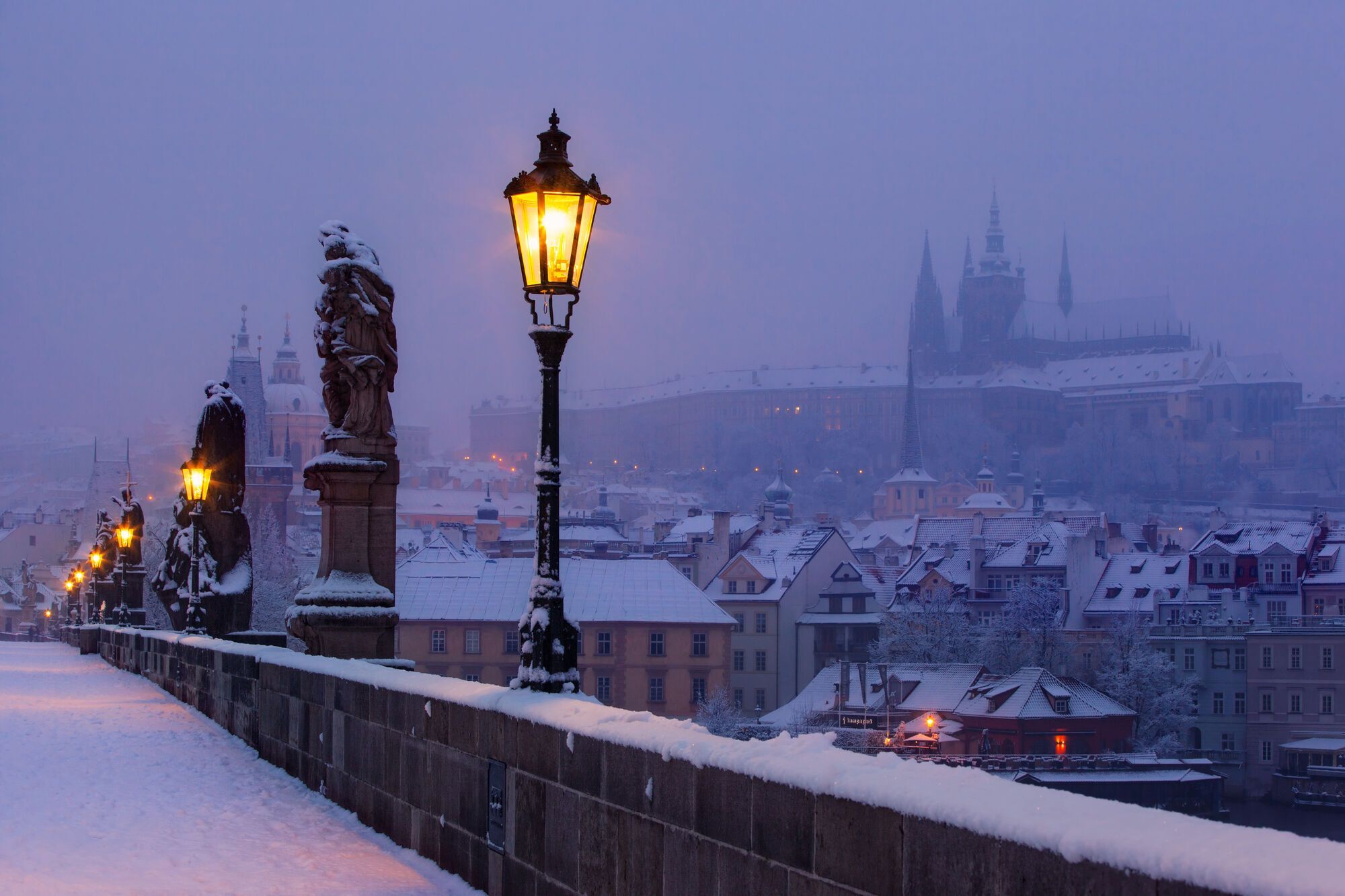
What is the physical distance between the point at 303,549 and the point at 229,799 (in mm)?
118756

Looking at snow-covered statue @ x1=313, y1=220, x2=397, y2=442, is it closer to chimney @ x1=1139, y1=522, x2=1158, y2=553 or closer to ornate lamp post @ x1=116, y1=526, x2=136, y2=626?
ornate lamp post @ x1=116, y1=526, x2=136, y2=626

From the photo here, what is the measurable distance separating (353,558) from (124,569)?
87.1ft

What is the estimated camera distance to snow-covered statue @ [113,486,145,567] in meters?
38.3

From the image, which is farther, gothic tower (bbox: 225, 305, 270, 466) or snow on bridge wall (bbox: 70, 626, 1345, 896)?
gothic tower (bbox: 225, 305, 270, 466)

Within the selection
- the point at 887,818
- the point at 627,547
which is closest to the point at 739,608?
the point at 627,547

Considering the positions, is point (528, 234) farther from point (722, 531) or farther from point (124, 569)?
point (722, 531)

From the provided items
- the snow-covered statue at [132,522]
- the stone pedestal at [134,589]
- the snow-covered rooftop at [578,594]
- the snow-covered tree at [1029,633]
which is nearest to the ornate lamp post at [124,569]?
the snow-covered statue at [132,522]

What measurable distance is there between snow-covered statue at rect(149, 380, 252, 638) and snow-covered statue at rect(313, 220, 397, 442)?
10866 mm

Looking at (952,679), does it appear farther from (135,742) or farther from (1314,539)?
(135,742)

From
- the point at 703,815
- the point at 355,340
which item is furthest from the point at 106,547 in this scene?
the point at 703,815

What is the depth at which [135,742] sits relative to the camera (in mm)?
13531

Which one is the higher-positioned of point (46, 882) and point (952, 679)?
point (46, 882)

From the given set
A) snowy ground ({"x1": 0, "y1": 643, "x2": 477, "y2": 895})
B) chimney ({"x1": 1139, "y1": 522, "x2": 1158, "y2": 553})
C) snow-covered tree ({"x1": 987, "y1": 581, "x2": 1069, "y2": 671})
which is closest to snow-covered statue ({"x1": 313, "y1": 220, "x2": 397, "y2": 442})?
snowy ground ({"x1": 0, "y1": 643, "x2": 477, "y2": 895})

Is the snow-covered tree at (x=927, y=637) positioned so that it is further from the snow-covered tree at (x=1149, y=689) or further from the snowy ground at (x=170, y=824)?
the snowy ground at (x=170, y=824)
